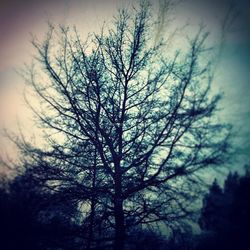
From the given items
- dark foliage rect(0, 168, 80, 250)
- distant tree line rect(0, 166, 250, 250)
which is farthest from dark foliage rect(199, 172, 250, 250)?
dark foliage rect(0, 168, 80, 250)

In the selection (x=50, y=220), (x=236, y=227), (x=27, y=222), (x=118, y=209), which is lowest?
(x=27, y=222)

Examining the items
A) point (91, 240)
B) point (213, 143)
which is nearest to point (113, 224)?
point (91, 240)

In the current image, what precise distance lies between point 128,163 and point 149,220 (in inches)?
65.1

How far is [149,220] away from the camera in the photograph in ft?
24.0

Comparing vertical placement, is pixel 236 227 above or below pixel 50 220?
above

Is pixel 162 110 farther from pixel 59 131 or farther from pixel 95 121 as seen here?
pixel 59 131

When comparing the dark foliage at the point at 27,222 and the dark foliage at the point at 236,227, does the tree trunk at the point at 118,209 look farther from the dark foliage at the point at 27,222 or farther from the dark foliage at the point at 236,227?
the dark foliage at the point at 236,227

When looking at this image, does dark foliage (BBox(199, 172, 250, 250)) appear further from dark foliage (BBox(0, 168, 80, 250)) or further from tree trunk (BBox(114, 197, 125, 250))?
dark foliage (BBox(0, 168, 80, 250))

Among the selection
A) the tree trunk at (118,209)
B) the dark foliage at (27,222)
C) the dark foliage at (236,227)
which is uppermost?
the dark foliage at (236,227)

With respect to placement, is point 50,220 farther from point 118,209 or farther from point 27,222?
point 118,209

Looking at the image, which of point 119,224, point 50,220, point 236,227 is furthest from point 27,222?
point 236,227

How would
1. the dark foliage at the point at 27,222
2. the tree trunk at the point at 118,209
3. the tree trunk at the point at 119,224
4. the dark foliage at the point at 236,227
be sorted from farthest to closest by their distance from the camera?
the dark foliage at the point at 236,227 < the tree trunk at the point at 118,209 < the tree trunk at the point at 119,224 < the dark foliage at the point at 27,222

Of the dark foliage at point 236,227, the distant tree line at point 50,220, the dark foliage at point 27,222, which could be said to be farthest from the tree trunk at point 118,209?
the dark foliage at point 236,227

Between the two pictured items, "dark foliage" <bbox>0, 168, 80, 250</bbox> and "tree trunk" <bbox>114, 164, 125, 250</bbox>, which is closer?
"dark foliage" <bbox>0, 168, 80, 250</bbox>
